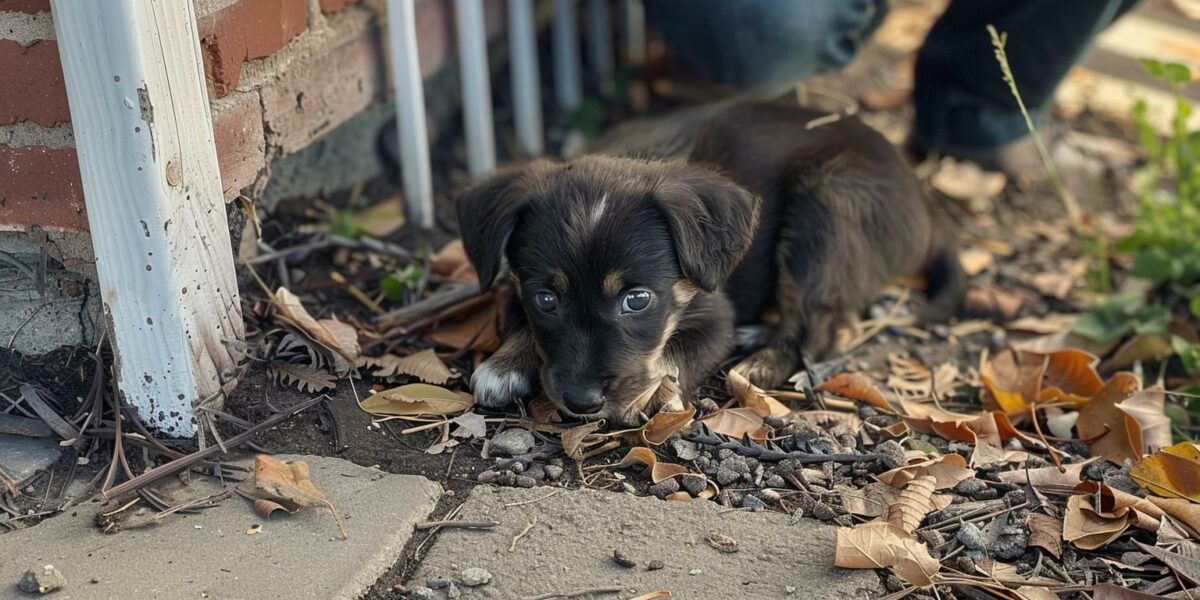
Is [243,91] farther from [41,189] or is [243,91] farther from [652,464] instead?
[652,464]

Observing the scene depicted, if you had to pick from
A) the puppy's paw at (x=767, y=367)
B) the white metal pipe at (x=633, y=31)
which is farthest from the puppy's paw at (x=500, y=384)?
the white metal pipe at (x=633, y=31)

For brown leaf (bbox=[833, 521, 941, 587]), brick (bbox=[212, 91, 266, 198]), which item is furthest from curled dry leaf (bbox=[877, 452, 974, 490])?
brick (bbox=[212, 91, 266, 198])

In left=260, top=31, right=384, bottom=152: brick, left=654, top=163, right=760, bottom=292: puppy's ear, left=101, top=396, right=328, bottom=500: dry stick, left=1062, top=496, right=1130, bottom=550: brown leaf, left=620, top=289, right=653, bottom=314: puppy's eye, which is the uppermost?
left=260, top=31, right=384, bottom=152: brick

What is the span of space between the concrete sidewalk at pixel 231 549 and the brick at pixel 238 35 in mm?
1154

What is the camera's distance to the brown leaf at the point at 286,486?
293cm

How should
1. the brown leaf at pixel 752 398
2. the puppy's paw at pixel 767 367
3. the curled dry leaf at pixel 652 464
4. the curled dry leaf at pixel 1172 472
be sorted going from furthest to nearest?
the puppy's paw at pixel 767 367 < the brown leaf at pixel 752 398 < the curled dry leaf at pixel 652 464 < the curled dry leaf at pixel 1172 472

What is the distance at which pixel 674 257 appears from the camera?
11.3 ft

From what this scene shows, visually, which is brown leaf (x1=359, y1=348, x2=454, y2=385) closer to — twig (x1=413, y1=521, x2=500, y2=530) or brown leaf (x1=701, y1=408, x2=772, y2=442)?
twig (x1=413, y1=521, x2=500, y2=530)

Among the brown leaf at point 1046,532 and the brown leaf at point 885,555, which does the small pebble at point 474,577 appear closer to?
the brown leaf at point 885,555

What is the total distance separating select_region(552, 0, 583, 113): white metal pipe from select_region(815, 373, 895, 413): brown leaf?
291cm

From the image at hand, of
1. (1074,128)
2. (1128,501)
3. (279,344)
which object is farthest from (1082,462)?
(1074,128)

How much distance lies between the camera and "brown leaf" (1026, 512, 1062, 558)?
2.94 meters

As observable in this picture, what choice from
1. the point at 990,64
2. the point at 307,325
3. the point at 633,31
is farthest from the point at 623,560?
the point at 633,31

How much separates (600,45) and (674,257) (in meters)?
3.31
